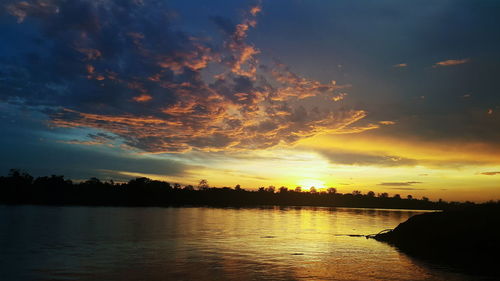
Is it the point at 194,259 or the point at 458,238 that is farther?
the point at 458,238

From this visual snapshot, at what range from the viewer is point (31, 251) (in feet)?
139

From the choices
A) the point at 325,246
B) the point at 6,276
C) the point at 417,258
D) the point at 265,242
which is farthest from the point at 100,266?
the point at 417,258

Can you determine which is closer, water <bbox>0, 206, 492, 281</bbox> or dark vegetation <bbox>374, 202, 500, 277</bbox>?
water <bbox>0, 206, 492, 281</bbox>

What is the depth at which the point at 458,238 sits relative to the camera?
4866 centimetres

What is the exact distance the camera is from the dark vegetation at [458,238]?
4187 cm

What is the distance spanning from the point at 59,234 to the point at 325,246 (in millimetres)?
43408

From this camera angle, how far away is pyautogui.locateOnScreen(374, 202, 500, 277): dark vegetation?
41.9 m

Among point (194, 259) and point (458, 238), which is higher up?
point (458, 238)

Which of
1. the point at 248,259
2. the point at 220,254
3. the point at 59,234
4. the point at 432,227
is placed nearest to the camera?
the point at 248,259

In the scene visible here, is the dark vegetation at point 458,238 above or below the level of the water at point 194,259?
above

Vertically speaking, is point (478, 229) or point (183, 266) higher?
point (478, 229)

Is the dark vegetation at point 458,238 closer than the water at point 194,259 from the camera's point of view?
No

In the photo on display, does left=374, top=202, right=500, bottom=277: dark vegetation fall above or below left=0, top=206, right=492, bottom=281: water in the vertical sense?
above

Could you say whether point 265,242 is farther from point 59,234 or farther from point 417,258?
point 59,234
